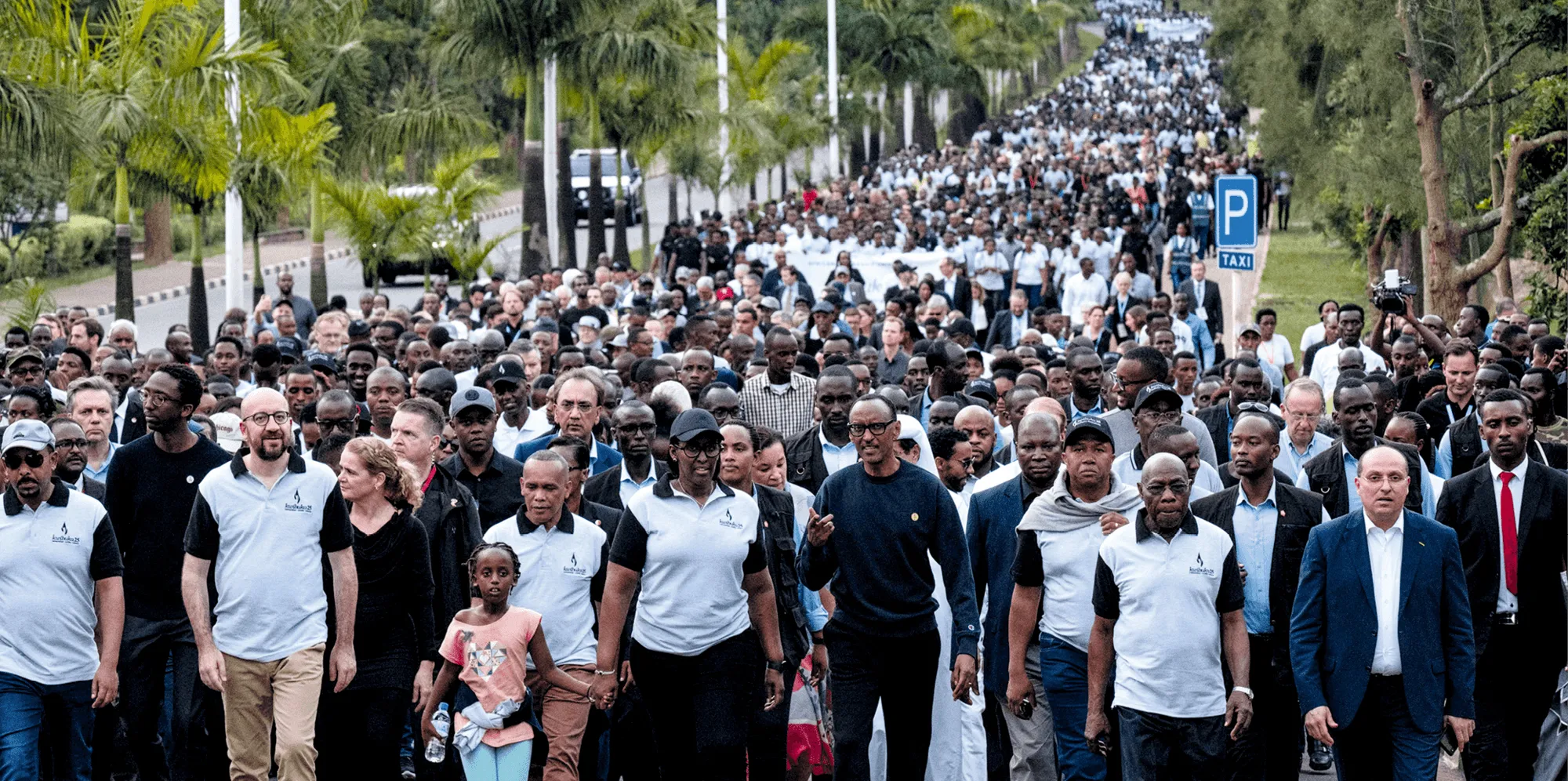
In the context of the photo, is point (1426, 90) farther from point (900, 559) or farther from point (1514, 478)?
point (900, 559)

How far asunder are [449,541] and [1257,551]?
3521 mm

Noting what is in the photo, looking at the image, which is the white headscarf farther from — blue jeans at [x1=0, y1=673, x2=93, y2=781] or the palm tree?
the palm tree

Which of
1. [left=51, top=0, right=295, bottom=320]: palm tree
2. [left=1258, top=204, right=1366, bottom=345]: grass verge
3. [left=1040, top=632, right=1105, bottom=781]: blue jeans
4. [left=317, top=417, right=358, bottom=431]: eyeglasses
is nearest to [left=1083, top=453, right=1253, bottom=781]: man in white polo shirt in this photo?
[left=1040, top=632, right=1105, bottom=781]: blue jeans

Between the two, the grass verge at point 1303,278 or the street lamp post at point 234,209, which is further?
the grass verge at point 1303,278

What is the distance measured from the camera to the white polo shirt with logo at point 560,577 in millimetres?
8656

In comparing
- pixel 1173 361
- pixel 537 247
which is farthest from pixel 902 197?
pixel 1173 361

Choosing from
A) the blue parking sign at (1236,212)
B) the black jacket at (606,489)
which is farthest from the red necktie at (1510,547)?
the blue parking sign at (1236,212)

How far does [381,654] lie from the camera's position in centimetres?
864

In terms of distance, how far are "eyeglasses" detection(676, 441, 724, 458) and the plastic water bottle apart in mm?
1460

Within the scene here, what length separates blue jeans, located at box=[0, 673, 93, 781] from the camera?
816 cm

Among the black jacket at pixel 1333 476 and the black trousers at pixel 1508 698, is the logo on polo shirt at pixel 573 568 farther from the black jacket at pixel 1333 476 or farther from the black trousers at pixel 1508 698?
the black trousers at pixel 1508 698

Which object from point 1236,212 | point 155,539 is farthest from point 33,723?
point 1236,212

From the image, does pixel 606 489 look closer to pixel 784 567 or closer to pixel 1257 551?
pixel 784 567

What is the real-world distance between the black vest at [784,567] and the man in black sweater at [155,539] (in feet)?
8.33
